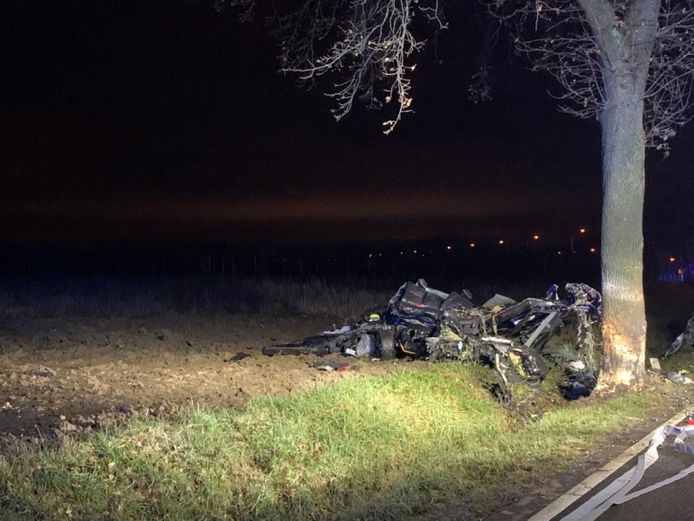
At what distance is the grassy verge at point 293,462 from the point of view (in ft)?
19.5

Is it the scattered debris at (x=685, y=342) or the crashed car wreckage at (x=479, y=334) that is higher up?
the crashed car wreckage at (x=479, y=334)

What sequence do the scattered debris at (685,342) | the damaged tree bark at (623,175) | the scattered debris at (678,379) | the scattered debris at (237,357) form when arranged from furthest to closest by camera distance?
the scattered debris at (685,342) < the scattered debris at (237,357) < the scattered debris at (678,379) < the damaged tree bark at (623,175)

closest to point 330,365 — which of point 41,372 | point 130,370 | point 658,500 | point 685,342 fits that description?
point 130,370

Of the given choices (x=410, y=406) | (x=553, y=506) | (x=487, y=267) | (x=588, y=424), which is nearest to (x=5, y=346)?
(x=410, y=406)

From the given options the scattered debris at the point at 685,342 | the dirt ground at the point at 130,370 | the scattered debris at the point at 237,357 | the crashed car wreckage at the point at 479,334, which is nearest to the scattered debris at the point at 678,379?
the crashed car wreckage at the point at 479,334

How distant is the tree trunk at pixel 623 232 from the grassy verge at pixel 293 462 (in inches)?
87.5

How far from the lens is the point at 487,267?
257 feet

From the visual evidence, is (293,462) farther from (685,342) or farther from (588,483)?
(685,342)

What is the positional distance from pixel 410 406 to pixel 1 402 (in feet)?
16.4

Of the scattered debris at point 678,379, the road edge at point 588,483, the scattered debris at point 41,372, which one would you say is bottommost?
the scattered debris at point 678,379

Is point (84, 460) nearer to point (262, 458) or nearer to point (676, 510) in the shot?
point (262, 458)

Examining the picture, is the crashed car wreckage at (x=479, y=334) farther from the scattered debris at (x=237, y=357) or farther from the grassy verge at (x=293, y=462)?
the grassy verge at (x=293, y=462)

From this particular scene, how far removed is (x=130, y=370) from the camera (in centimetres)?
1238

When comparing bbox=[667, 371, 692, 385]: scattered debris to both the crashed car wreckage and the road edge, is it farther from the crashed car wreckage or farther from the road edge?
the road edge
